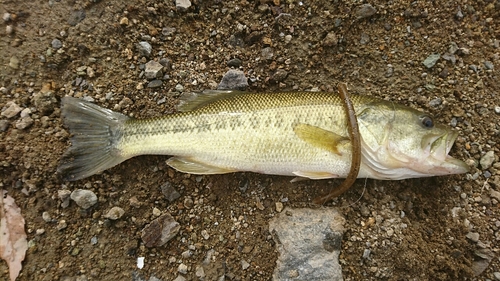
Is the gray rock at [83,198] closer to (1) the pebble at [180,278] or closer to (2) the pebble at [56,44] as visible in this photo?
(1) the pebble at [180,278]

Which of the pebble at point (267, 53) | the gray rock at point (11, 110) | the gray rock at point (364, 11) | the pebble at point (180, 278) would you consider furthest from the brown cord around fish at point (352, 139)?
the gray rock at point (11, 110)

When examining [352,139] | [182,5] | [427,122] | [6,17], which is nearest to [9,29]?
[6,17]

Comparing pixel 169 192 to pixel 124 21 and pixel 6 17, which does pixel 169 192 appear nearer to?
pixel 124 21

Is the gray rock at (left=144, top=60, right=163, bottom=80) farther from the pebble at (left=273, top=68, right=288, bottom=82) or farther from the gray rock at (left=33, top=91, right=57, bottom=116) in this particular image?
the pebble at (left=273, top=68, right=288, bottom=82)

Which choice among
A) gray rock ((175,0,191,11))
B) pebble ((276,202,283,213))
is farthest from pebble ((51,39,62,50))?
pebble ((276,202,283,213))

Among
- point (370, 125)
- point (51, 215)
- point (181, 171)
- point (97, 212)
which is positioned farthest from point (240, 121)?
point (51, 215)
